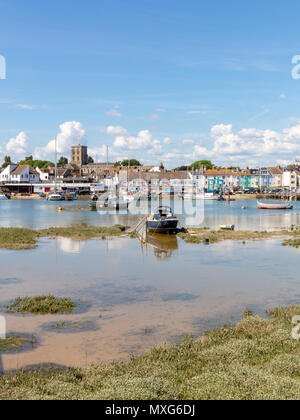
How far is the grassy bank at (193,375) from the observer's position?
31.0ft

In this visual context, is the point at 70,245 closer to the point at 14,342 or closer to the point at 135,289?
the point at 135,289

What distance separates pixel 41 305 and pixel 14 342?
141 inches

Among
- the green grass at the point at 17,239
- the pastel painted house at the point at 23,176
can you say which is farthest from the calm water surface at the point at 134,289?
the pastel painted house at the point at 23,176

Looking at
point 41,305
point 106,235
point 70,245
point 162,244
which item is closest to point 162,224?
point 106,235

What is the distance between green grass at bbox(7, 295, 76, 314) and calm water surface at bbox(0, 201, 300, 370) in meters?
0.60

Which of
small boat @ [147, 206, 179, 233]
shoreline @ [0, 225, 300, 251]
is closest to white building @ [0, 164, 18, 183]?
shoreline @ [0, 225, 300, 251]

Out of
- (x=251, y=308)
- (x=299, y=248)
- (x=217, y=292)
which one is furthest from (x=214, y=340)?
Result: (x=299, y=248)

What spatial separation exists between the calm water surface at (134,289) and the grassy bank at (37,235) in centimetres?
266

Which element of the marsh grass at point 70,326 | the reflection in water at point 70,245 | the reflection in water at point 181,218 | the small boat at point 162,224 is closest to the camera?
the marsh grass at point 70,326

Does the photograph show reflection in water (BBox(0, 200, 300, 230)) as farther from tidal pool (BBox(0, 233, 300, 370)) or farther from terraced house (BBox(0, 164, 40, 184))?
terraced house (BBox(0, 164, 40, 184))

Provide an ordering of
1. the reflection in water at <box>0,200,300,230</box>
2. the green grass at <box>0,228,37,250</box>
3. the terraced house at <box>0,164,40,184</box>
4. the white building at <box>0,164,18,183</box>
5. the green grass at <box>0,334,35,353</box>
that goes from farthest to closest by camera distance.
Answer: the white building at <box>0,164,18,183</box> → the terraced house at <box>0,164,40,184</box> → the reflection in water at <box>0,200,300,230</box> → the green grass at <box>0,228,37,250</box> → the green grass at <box>0,334,35,353</box>

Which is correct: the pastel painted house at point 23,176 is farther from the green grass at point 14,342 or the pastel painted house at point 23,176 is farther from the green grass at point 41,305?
Answer: the green grass at point 14,342

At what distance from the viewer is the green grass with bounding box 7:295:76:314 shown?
56.5 feet
